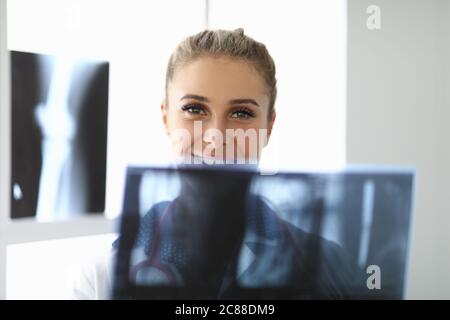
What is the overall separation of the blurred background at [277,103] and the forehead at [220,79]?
0.16 meters

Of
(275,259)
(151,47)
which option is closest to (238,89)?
(275,259)

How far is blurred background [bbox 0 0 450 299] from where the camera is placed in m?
0.75

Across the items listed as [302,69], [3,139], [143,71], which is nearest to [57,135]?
[3,139]

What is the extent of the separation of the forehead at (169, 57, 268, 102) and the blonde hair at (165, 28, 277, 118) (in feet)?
0.03

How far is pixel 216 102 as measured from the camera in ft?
1.79

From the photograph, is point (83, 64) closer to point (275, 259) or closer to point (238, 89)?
point (238, 89)

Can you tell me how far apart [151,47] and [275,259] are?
69 centimetres

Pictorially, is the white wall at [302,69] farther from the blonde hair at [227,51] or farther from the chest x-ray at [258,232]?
the chest x-ray at [258,232]

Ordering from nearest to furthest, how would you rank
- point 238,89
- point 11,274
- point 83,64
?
point 238,89 < point 11,274 < point 83,64

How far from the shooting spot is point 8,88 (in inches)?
30.1

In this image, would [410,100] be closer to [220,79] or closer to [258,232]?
[220,79]

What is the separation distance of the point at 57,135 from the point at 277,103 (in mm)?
473

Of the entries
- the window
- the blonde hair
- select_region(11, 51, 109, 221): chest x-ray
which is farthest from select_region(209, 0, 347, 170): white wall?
→ select_region(11, 51, 109, 221): chest x-ray

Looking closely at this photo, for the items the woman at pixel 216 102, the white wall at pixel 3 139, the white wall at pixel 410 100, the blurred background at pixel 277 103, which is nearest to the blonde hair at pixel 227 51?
the woman at pixel 216 102
